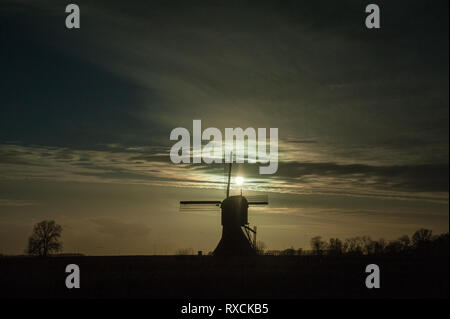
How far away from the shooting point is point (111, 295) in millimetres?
27094

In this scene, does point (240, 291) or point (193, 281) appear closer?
point (240, 291)

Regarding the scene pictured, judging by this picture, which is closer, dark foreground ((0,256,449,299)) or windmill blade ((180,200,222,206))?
dark foreground ((0,256,449,299))

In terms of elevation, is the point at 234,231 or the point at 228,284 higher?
the point at 234,231

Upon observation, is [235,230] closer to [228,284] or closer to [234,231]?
[234,231]

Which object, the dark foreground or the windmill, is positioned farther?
the windmill

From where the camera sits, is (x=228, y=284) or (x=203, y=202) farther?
(x=203, y=202)

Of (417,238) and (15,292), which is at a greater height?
(417,238)

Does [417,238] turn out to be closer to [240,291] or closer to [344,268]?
[344,268]

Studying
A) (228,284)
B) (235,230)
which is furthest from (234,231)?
(228,284)

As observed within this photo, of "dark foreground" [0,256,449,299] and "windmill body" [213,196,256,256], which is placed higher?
"windmill body" [213,196,256,256]

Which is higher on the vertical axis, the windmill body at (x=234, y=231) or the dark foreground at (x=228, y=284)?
the windmill body at (x=234, y=231)
